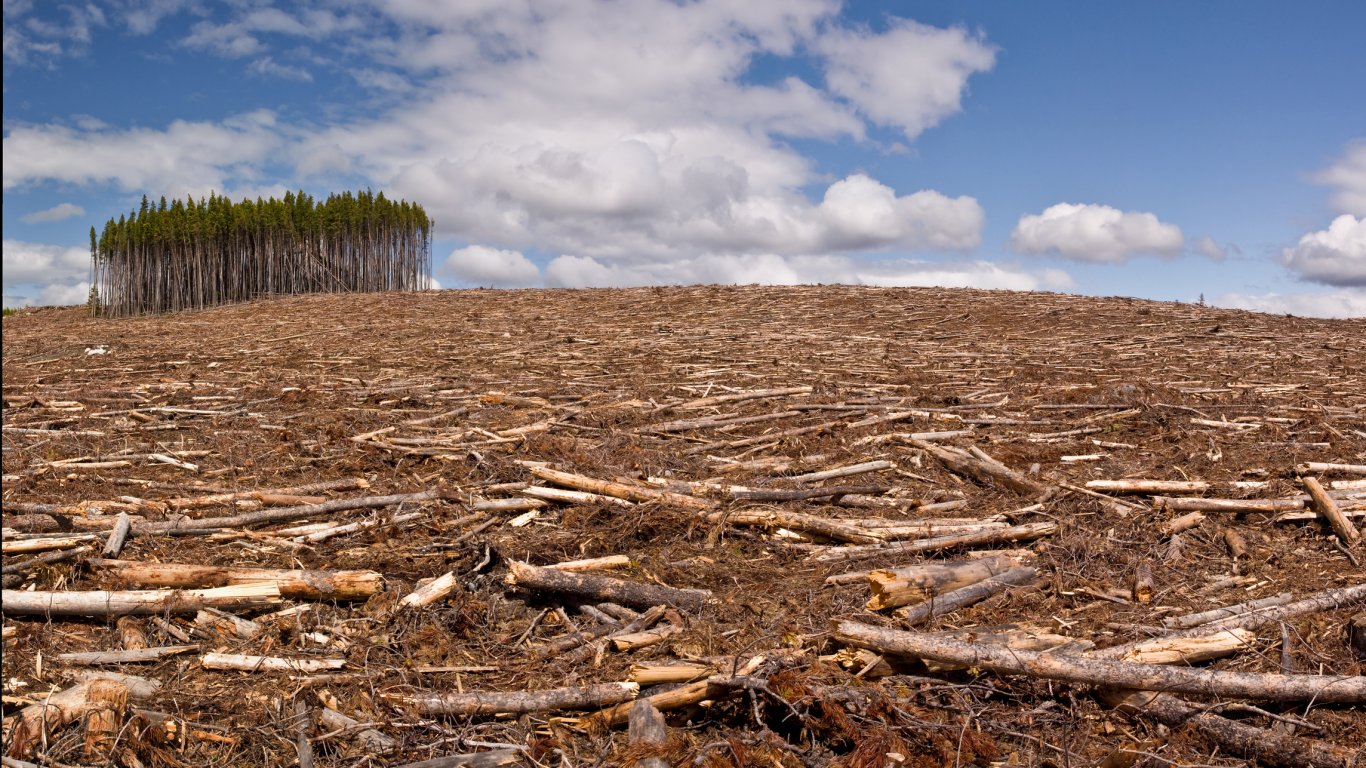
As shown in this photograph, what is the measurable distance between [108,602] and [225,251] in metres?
38.5

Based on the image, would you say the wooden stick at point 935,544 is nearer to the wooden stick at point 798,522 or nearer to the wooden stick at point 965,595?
the wooden stick at point 798,522

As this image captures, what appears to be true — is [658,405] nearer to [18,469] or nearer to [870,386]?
[870,386]

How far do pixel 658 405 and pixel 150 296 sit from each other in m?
37.3

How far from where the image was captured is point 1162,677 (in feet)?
13.5

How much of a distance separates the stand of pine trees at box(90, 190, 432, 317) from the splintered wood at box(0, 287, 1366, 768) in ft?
94.0

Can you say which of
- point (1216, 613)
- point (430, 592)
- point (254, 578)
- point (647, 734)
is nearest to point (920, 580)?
point (1216, 613)

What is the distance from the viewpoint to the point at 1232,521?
6.65 m

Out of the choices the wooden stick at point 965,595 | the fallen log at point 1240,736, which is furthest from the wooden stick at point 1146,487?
the fallen log at point 1240,736

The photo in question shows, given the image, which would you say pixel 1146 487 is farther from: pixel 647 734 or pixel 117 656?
pixel 117 656

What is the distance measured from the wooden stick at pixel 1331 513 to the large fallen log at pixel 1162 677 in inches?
94.8

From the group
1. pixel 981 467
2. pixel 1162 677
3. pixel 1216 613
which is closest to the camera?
Answer: pixel 1162 677

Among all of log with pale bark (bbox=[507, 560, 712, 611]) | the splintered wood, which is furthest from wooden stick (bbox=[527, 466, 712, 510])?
log with pale bark (bbox=[507, 560, 712, 611])

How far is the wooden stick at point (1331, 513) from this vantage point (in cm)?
614

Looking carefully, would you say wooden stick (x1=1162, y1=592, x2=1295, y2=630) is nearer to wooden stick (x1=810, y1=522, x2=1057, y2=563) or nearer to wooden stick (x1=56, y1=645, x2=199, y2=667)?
wooden stick (x1=810, y1=522, x2=1057, y2=563)
